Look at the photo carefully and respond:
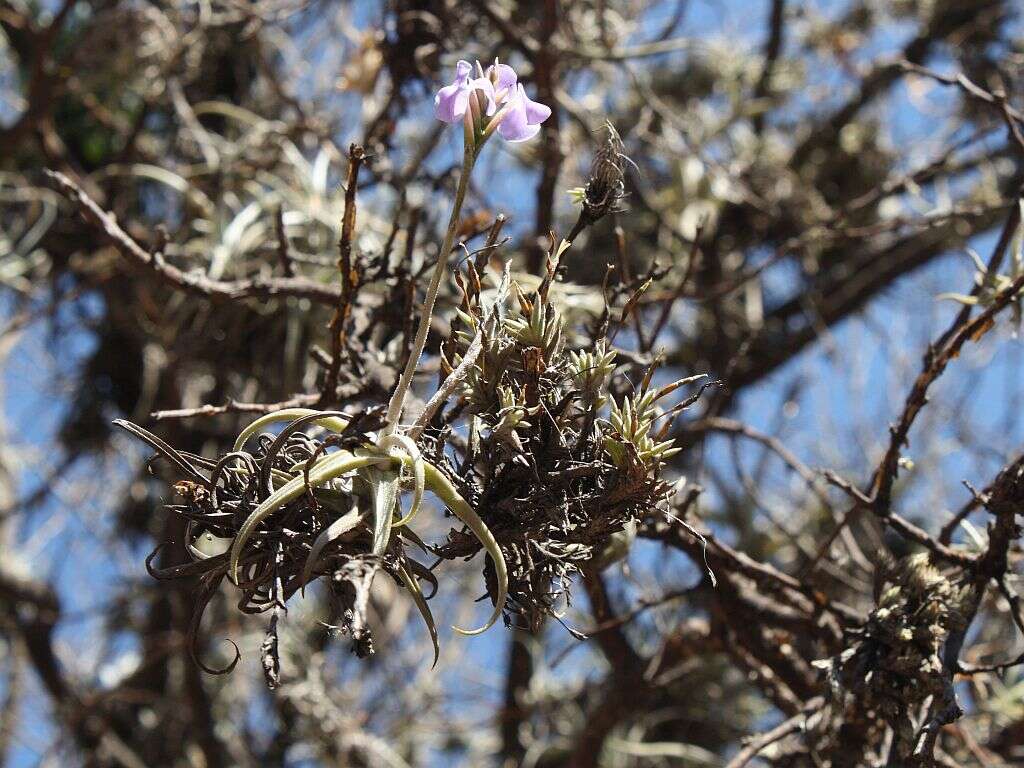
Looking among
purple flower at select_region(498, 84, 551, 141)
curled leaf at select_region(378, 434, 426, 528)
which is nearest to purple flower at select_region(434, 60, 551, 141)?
purple flower at select_region(498, 84, 551, 141)

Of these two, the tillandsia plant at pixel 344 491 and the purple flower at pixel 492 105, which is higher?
the purple flower at pixel 492 105

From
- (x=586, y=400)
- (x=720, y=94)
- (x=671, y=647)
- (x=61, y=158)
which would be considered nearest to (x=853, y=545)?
(x=671, y=647)

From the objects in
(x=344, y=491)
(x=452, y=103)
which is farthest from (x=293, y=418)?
(x=452, y=103)

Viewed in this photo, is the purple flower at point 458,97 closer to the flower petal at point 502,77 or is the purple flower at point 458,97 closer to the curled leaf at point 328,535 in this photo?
the flower petal at point 502,77

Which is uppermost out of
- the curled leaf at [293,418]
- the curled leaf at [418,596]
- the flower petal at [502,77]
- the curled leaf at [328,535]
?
the flower petal at [502,77]

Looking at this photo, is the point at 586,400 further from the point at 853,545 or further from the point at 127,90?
the point at 127,90

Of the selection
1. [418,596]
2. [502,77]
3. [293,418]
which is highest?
[502,77]

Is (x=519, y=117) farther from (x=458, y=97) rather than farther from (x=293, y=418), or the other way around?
(x=293, y=418)

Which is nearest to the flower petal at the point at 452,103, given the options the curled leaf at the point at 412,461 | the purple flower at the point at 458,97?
Answer: the purple flower at the point at 458,97
